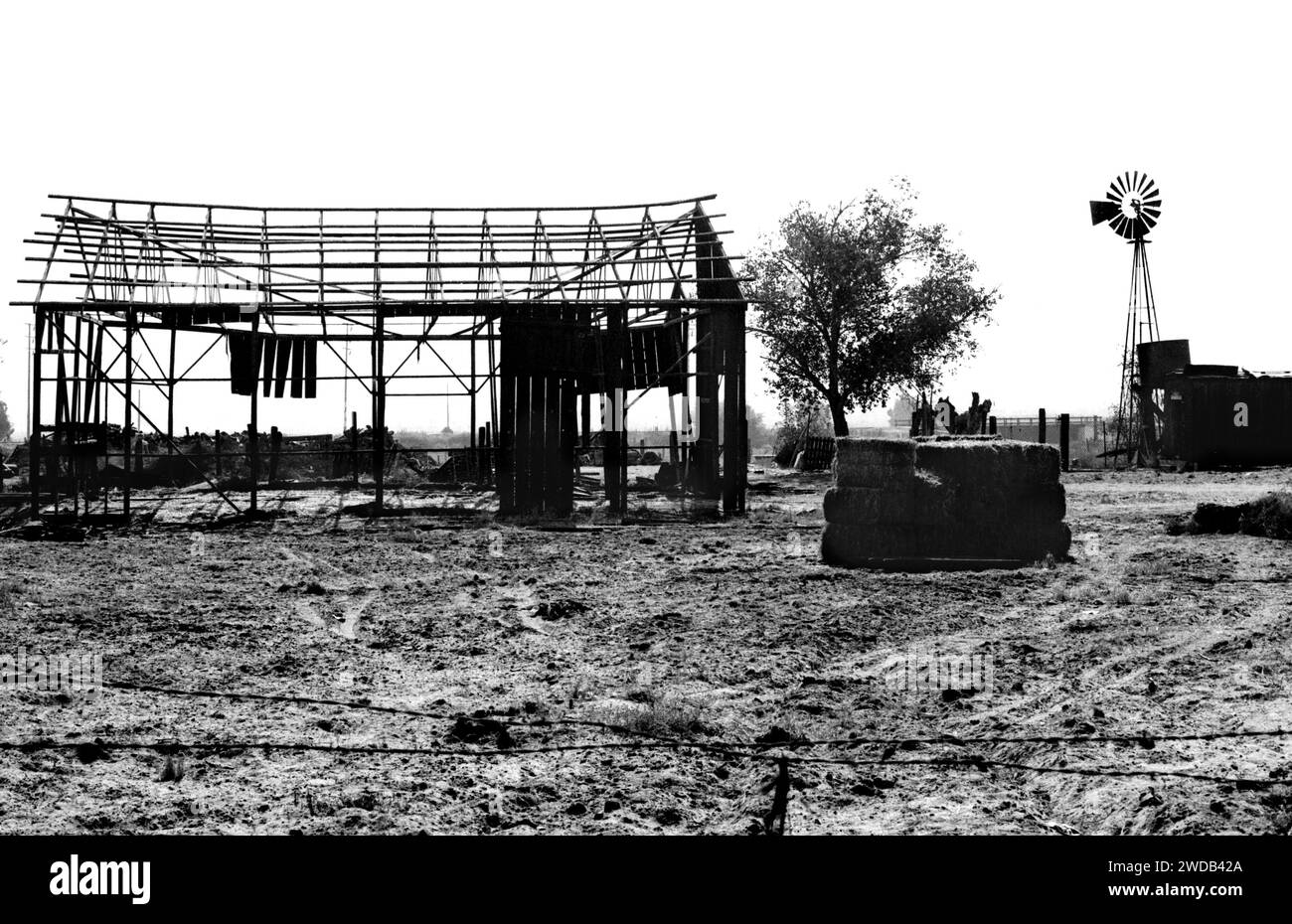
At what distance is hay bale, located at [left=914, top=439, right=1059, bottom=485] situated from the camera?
12812mm

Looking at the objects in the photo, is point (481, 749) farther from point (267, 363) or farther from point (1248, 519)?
point (267, 363)

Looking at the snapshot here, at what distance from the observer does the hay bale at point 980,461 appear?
12812 millimetres

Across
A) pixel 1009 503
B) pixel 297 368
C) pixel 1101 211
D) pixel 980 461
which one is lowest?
pixel 1009 503

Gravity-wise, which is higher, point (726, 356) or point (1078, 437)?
point (726, 356)

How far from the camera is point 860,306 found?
127ft

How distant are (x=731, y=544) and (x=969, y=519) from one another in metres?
4.28

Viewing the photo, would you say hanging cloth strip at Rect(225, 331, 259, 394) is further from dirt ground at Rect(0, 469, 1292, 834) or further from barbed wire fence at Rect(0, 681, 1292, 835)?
barbed wire fence at Rect(0, 681, 1292, 835)

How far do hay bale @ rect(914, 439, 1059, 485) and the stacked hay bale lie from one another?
0.01m

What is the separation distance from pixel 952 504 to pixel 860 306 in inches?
1054

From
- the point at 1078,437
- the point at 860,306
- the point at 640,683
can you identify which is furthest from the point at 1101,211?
the point at 1078,437

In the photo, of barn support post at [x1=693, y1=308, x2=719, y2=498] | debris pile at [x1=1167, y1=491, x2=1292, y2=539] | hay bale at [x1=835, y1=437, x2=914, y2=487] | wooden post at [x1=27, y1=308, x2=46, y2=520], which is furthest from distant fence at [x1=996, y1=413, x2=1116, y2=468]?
wooden post at [x1=27, y1=308, x2=46, y2=520]
